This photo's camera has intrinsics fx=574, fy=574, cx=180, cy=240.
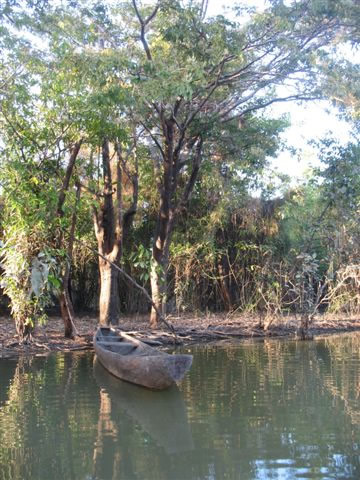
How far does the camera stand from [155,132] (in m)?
14.1

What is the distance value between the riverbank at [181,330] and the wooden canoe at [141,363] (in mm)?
1782

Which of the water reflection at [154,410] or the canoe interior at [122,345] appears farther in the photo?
the canoe interior at [122,345]

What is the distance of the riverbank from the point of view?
37.0 ft

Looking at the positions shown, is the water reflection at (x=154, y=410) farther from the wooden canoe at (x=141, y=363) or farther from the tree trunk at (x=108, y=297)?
the tree trunk at (x=108, y=297)

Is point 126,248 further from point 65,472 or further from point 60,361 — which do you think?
point 65,472

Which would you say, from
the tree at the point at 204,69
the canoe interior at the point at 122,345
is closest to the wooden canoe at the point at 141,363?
the canoe interior at the point at 122,345

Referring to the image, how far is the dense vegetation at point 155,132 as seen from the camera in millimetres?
9961

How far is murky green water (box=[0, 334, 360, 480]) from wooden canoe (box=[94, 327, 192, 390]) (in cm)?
15

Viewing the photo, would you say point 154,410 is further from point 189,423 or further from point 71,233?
point 71,233

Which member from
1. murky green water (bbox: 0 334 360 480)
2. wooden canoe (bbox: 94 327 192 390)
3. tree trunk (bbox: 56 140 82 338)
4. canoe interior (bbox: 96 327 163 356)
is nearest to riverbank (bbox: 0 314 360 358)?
tree trunk (bbox: 56 140 82 338)

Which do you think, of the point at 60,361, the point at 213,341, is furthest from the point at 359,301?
the point at 60,361

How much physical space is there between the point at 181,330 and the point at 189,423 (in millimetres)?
6763

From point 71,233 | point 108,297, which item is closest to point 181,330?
point 108,297

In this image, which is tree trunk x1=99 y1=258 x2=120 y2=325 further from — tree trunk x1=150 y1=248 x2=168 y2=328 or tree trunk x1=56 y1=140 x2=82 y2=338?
tree trunk x1=56 y1=140 x2=82 y2=338
